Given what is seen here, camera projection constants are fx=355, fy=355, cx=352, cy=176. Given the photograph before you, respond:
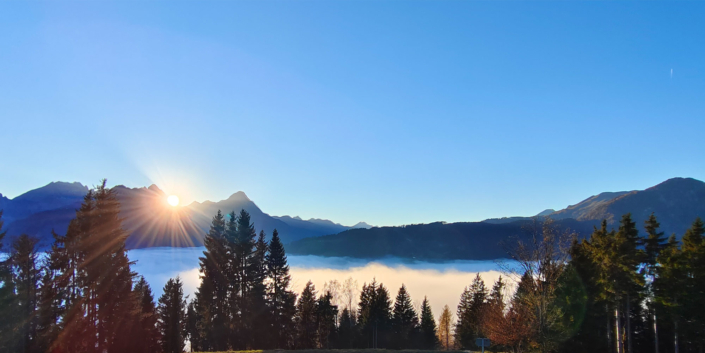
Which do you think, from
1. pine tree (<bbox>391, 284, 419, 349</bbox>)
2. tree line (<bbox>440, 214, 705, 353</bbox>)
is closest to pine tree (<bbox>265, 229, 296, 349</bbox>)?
tree line (<bbox>440, 214, 705, 353</bbox>)

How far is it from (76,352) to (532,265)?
24502mm

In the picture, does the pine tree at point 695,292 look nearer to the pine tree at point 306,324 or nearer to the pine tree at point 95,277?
the pine tree at point 95,277

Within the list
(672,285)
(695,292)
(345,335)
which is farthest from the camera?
(345,335)

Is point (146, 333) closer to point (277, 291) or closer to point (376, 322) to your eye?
point (277, 291)

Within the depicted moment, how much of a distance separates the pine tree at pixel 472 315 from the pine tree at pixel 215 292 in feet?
93.7

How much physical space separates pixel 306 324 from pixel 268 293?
44.1 feet

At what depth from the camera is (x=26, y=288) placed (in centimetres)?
Result: 2094

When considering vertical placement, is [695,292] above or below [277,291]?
above

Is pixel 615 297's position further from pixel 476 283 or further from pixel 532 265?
pixel 476 283

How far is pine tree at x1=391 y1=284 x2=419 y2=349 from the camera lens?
165 feet

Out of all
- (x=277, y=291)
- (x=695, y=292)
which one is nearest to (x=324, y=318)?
(x=277, y=291)

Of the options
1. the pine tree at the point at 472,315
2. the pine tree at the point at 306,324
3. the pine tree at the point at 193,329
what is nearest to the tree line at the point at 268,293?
A: the pine tree at the point at 193,329

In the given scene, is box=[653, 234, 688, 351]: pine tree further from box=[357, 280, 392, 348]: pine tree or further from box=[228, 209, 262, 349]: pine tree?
box=[357, 280, 392, 348]: pine tree

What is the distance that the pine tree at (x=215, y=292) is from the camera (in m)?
30.2
